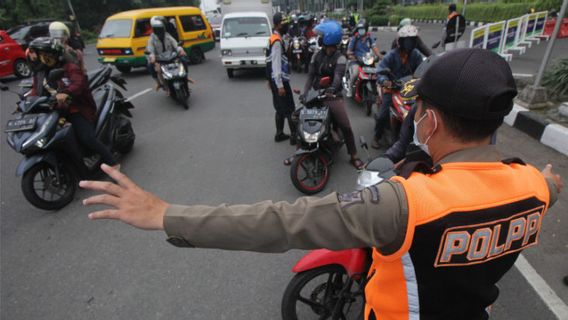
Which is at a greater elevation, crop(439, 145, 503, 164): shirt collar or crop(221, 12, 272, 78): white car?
crop(439, 145, 503, 164): shirt collar

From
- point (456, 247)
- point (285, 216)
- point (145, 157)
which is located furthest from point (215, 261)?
point (145, 157)

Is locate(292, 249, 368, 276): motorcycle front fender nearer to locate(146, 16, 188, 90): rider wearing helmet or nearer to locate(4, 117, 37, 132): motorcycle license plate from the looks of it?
locate(4, 117, 37, 132): motorcycle license plate

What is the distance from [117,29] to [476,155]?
11.6 m

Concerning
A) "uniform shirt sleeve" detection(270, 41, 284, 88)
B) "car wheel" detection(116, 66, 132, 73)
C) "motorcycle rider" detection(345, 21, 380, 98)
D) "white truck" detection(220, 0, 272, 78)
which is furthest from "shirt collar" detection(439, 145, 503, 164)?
"car wheel" detection(116, 66, 132, 73)

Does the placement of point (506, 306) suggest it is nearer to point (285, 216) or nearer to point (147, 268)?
point (285, 216)

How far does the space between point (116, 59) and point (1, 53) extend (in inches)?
127

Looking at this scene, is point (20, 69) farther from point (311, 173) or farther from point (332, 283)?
point (332, 283)

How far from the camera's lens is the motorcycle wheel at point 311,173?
349 cm

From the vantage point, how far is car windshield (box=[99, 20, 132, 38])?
32.3ft

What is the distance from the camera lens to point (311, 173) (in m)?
3.63

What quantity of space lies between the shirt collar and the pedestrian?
368cm

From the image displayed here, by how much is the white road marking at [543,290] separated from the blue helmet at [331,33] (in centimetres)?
285

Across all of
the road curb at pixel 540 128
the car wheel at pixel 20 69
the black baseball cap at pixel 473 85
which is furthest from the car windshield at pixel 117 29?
the black baseball cap at pixel 473 85

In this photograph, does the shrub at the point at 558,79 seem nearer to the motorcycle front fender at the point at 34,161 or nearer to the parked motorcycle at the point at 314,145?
the parked motorcycle at the point at 314,145
